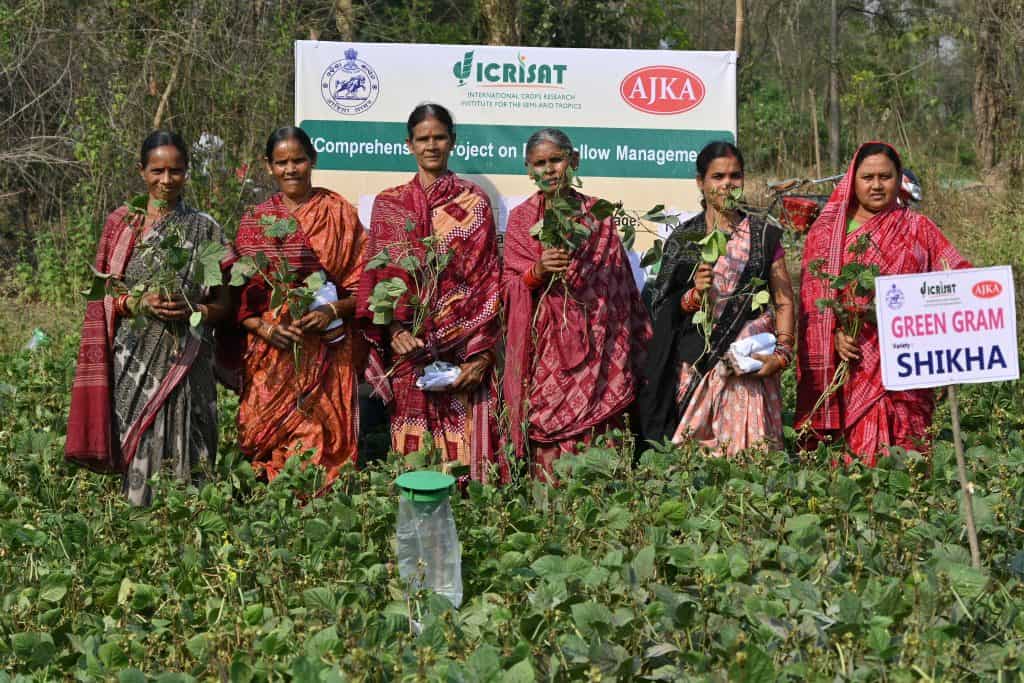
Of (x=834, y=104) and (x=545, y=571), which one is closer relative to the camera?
(x=545, y=571)

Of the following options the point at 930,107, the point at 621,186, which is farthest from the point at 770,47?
the point at 621,186

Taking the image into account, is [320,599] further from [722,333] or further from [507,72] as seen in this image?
[507,72]

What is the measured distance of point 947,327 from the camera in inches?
152

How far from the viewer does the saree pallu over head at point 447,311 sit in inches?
207

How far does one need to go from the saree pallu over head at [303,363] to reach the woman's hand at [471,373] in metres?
0.49

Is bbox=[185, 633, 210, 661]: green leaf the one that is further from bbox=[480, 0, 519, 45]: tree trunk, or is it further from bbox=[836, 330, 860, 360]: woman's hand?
bbox=[480, 0, 519, 45]: tree trunk

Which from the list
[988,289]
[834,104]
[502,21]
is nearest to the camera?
[988,289]

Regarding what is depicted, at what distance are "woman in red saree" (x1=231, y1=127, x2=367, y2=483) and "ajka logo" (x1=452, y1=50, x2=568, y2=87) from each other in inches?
59.3

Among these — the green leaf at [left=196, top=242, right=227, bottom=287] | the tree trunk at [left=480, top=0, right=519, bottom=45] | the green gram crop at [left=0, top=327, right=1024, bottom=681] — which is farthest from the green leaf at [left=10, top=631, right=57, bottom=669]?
the tree trunk at [left=480, top=0, right=519, bottom=45]

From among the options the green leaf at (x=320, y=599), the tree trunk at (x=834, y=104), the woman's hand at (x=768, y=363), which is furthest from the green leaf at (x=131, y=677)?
the tree trunk at (x=834, y=104)

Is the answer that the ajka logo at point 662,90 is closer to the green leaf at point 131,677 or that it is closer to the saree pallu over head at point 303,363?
the saree pallu over head at point 303,363

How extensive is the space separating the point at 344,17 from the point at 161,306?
8.19m

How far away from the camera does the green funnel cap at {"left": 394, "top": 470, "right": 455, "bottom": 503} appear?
12.0 feet

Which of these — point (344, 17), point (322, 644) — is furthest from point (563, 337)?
point (344, 17)
